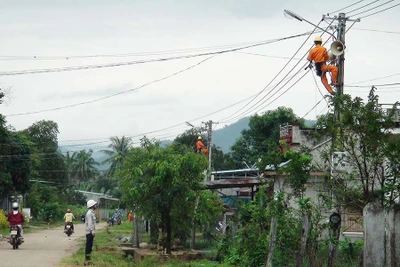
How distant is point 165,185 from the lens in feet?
69.3

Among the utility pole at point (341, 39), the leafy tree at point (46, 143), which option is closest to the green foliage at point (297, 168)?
the utility pole at point (341, 39)

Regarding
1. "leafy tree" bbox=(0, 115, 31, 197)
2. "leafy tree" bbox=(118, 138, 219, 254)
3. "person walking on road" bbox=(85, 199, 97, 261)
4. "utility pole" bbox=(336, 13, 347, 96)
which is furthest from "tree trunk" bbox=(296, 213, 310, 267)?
"leafy tree" bbox=(0, 115, 31, 197)

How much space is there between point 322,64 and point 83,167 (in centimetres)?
7844

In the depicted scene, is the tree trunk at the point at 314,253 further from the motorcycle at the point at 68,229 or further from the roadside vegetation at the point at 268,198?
the motorcycle at the point at 68,229

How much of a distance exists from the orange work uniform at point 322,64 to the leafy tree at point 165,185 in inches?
162

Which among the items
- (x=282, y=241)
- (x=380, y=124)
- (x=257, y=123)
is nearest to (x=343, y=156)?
(x=380, y=124)

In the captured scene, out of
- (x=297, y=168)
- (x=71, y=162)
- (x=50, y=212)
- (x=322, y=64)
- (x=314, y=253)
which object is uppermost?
(x=71, y=162)

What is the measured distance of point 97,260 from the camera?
20.2m

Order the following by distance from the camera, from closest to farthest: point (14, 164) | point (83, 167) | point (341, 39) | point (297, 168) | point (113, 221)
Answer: point (297, 168) → point (341, 39) → point (14, 164) → point (113, 221) → point (83, 167)

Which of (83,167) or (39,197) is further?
(83,167)

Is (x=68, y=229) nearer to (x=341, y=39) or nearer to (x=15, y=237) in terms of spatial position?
(x=15, y=237)

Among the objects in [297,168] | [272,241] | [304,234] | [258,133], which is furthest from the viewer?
[258,133]

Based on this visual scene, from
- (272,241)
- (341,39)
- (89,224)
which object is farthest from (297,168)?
(89,224)

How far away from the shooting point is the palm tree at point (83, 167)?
316 feet
